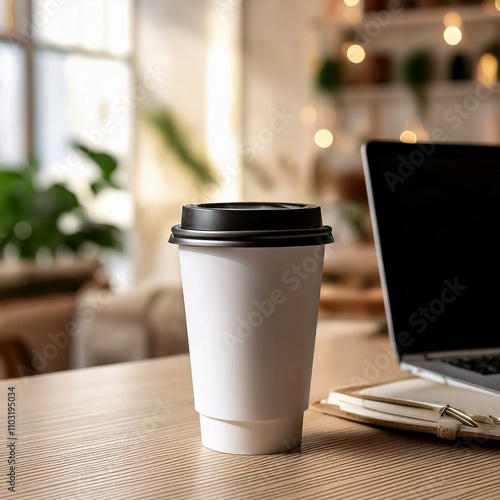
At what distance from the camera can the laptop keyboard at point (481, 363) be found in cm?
88

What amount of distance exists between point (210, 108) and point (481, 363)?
16.9ft

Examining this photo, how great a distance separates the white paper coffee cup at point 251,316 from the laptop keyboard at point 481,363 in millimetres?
275

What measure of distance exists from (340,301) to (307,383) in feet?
8.77

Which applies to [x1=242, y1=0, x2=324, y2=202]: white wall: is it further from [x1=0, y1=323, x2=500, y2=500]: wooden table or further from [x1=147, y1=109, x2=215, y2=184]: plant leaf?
[x1=0, y1=323, x2=500, y2=500]: wooden table

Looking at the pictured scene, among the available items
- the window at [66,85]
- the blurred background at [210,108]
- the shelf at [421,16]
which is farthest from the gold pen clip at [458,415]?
the shelf at [421,16]

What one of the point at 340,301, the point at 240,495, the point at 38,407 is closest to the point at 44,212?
the point at 340,301

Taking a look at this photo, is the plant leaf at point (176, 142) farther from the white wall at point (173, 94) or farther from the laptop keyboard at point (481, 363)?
the laptop keyboard at point (481, 363)

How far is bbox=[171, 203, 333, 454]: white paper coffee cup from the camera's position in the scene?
65cm

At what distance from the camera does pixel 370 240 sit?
5094 mm

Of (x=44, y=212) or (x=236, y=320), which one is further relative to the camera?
(x=44, y=212)

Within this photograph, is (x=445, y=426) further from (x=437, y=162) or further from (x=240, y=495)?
(x=437, y=162)

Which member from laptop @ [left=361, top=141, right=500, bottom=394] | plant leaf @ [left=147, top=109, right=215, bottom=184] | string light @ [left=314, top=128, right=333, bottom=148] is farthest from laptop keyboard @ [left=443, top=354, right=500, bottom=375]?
plant leaf @ [left=147, top=109, right=215, bottom=184]

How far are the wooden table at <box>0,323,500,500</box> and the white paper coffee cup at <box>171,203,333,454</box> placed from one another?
1.1 inches

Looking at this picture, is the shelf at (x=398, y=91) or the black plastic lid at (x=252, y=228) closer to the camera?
the black plastic lid at (x=252, y=228)
